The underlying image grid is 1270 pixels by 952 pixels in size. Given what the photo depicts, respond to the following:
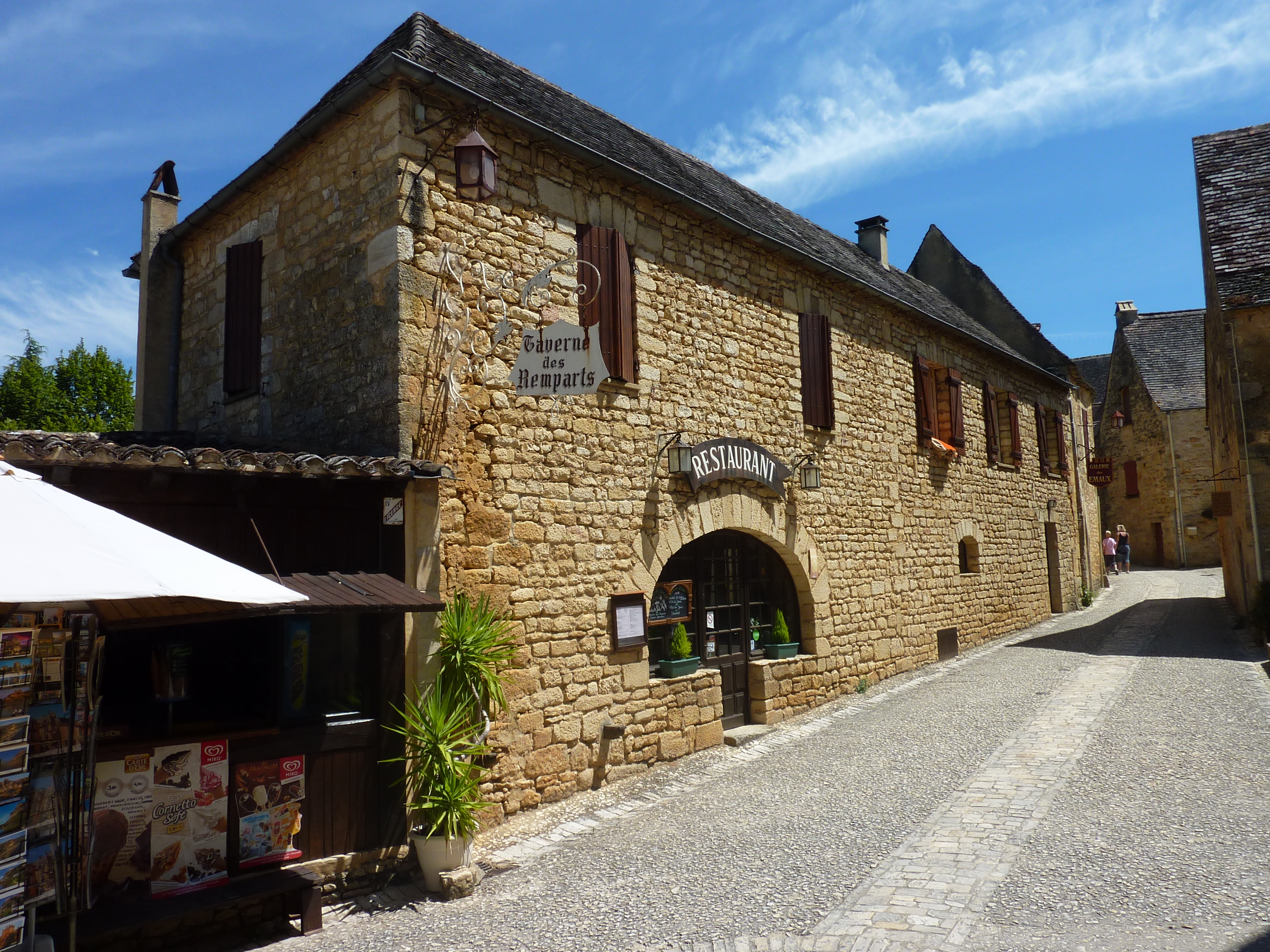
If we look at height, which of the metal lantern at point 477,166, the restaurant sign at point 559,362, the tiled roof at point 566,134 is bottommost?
the restaurant sign at point 559,362

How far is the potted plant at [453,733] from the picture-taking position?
16.1ft

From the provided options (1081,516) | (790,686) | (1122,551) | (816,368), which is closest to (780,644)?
(790,686)

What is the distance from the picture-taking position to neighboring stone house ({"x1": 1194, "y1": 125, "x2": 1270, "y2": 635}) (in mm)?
10414

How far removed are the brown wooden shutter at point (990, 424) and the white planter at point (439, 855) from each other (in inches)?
439

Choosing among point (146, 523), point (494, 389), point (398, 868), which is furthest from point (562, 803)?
point (146, 523)

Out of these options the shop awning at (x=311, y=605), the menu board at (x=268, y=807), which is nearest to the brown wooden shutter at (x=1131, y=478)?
the shop awning at (x=311, y=605)

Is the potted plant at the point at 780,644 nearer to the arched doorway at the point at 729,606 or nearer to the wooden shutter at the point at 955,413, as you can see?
the arched doorway at the point at 729,606

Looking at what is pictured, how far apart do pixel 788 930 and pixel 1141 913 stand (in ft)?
5.40

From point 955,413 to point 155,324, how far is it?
1027 centimetres

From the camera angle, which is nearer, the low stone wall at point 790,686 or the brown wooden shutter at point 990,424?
the low stone wall at point 790,686

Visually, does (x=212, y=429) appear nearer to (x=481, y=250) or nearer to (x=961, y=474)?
(x=481, y=250)

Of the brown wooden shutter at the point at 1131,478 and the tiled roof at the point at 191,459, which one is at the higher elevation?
the brown wooden shutter at the point at 1131,478

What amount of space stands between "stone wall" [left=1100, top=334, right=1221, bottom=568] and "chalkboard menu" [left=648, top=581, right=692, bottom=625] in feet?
71.0

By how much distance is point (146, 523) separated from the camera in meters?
4.48
